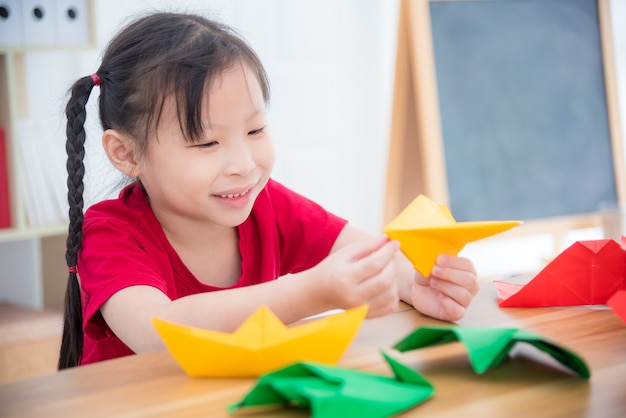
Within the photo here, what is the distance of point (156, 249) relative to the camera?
1.12 metres

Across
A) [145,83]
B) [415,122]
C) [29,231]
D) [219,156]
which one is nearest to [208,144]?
[219,156]

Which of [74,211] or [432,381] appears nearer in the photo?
[432,381]

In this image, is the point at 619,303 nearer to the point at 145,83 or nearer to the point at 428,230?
the point at 428,230

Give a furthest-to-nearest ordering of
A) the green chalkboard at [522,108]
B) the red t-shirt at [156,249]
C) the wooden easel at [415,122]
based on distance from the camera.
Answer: the green chalkboard at [522,108] → the wooden easel at [415,122] → the red t-shirt at [156,249]

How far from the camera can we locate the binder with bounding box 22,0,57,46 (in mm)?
2215

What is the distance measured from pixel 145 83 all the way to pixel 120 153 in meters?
0.13

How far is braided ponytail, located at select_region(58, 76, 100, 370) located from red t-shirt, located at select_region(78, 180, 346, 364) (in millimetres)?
18

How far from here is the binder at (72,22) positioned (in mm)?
2270

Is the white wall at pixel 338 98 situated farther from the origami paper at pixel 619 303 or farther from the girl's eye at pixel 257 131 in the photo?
the origami paper at pixel 619 303

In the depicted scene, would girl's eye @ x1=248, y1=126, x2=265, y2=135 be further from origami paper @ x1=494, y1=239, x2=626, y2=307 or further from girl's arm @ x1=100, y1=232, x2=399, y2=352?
origami paper @ x1=494, y1=239, x2=626, y2=307

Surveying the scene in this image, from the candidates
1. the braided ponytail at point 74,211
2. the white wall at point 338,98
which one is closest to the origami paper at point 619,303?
the braided ponytail at point 74,211

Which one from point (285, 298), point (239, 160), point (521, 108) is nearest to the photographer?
point (285, 298)

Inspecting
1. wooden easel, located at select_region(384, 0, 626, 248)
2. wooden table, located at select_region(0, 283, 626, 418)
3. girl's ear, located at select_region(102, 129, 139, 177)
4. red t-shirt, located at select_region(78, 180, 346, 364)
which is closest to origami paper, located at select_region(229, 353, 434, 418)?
wooden table, located at select_region(0, 283, 626, 418)

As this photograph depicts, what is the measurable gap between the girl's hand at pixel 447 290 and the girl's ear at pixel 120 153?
0.49m
